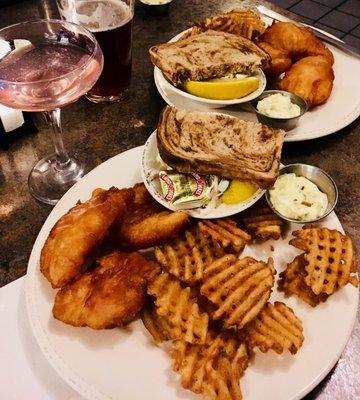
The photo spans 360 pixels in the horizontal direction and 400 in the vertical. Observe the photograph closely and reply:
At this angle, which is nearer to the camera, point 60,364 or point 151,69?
point 60,364

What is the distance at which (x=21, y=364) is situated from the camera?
1.41m

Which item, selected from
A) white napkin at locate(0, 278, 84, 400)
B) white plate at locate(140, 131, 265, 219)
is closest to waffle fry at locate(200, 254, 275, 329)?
white plate at locate(140, 131, 265, 219)

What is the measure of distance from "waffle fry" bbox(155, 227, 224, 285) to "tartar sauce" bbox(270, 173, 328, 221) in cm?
30

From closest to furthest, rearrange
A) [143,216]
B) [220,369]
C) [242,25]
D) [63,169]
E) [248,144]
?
[220,369], [143,216], [248,144], [63,169], [242,25]

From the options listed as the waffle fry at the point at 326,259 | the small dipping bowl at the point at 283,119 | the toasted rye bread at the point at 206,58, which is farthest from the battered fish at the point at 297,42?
the waffle fry at the point at 326,259

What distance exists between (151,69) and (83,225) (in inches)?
50.2

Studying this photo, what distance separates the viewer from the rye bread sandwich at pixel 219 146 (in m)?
1.69

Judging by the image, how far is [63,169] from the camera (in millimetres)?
2002

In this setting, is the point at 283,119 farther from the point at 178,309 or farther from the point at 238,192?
the point at 178,309

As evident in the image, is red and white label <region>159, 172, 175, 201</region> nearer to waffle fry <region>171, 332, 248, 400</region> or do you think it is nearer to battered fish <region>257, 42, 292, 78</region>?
waffle fry <region>171, 332, 248, 400</region>

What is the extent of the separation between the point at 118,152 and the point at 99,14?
611mm

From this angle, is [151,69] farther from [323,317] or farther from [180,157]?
[323,317]

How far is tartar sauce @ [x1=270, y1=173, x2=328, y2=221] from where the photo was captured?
1.64m

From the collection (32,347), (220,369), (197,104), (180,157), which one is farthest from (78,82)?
(220,369)
